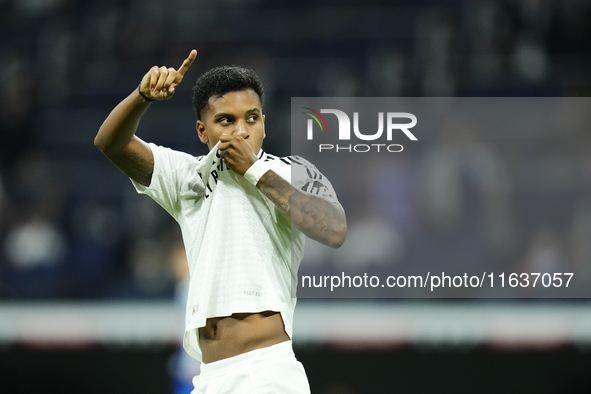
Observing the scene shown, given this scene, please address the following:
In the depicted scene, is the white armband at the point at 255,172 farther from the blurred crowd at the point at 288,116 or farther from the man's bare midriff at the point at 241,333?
the blurred crowd at the point at 288,116

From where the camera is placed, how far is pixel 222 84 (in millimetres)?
2252

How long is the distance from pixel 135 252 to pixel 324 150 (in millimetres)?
2167

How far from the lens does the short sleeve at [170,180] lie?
2307 millimetres

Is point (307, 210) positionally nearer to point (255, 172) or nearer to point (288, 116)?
point (255, 172)

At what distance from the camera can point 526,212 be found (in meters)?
5.41

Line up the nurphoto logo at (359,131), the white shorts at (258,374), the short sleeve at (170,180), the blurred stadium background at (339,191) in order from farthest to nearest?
the nurphoto logo at (359,131) < the blurred stadium background at (339,191) < the short sleeve at (170,180) < the white shorts at (258,374)

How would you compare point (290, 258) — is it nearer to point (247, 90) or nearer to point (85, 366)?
point (247, 90)

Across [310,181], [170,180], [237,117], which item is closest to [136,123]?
[170,180]

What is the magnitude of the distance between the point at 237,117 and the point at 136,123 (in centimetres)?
35

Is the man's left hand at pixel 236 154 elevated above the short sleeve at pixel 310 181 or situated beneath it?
elevated above

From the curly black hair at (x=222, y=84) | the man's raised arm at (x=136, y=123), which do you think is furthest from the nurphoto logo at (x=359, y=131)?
the man's raised arm at (x=136, y=123)

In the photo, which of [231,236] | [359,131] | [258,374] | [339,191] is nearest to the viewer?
[258,374]

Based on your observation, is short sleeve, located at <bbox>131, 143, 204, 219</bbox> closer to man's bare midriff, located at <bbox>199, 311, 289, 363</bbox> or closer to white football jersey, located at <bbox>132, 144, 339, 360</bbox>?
white football jersey, located at <bbox>132, 144, 339, 360</bbox>

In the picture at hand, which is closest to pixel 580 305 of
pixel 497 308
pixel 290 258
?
pixel 497 308
